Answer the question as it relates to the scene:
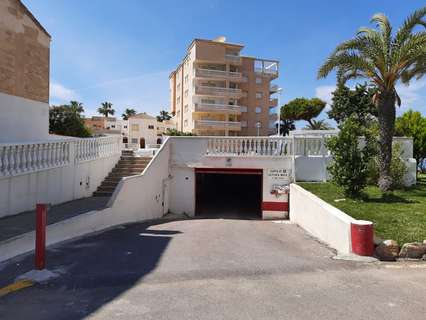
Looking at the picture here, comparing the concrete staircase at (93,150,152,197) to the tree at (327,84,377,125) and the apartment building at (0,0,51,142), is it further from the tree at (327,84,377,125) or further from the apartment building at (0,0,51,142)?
the tree at (327,84,377,125)

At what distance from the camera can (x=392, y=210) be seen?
1019 cm

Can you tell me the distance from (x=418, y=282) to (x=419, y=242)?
191 cm

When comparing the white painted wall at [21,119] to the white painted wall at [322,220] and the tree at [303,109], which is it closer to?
the white painted wall at [322,220]

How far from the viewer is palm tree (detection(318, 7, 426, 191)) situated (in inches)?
490

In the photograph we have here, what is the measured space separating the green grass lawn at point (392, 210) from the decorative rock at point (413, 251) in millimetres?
194

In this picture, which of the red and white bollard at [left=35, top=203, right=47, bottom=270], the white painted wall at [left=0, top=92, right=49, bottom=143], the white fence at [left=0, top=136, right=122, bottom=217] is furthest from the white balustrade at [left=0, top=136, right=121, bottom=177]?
the red and white bollard at [left=35, top=203, right=47, bottom=270]

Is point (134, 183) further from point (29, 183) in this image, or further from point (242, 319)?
point (242, 319)

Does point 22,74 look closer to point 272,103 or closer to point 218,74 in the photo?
point 218,74

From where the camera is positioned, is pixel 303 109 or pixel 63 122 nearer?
pixel 63 122

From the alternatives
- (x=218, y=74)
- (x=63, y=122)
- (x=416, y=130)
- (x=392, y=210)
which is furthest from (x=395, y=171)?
(x=218, y=74)

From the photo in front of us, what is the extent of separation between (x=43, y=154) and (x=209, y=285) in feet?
22.2

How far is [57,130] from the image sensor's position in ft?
152

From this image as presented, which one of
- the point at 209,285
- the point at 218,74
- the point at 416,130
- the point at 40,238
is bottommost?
the point at 209,285

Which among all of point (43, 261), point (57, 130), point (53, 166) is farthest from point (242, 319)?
point (57, 130)
